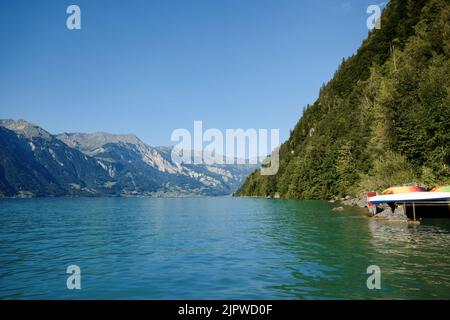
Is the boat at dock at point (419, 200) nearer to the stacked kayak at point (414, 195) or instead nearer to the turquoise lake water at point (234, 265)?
→ the stacked kayak at point (414, 195)

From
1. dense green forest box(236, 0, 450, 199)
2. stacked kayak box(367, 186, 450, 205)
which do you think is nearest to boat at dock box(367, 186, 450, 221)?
stacked kayak box(367, 186, 450, 205)

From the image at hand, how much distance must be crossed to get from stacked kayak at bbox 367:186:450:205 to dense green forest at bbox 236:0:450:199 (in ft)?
36.4

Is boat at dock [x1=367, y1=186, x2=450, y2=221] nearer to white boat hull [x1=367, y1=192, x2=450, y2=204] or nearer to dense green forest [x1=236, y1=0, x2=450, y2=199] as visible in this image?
white boat hull [x1=367, y1=192, x2=450, y2=204]

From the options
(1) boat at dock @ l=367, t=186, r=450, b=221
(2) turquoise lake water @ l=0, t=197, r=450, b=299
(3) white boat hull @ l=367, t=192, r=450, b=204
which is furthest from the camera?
(1) boat at dock @ l=367, t=186, r=450, b=221

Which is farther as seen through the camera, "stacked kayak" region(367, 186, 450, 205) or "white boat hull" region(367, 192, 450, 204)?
"stacked kayak" region(367, 186, 450, 205)

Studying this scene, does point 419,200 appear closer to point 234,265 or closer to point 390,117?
point 390,117

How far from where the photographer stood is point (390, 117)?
67062 millimetres

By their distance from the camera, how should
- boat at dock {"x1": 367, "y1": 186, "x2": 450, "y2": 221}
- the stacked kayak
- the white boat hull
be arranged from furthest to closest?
boat at dock {"x1": 367, "y1": 186, "x2": 450, "y2": 221}
the stacked kayak
the white boat hull

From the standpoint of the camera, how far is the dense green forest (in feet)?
192

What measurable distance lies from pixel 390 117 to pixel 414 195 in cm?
2501

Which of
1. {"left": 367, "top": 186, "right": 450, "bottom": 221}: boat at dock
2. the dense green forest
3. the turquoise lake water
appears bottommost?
the turquoise lake water
